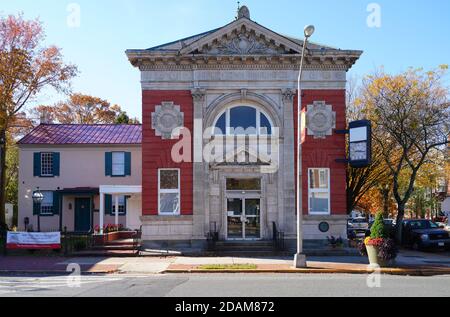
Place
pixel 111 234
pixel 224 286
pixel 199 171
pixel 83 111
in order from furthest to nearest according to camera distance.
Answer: pixel 83 111 → pixel 111 234 → pixel 199 171 → pixel 224 286

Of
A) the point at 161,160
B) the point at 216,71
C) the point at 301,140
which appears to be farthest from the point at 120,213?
the point at 301,140

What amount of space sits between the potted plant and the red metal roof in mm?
21381

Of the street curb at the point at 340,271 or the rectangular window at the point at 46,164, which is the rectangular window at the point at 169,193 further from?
the rectangular window at the point at 46,164

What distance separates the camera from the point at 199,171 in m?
25.5

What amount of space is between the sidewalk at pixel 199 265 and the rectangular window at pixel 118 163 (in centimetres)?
1426

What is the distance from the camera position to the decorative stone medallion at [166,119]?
84.6 feet

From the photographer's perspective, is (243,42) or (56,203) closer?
(243,42)

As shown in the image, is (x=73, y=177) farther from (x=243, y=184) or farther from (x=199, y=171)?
(x=243, y=184)

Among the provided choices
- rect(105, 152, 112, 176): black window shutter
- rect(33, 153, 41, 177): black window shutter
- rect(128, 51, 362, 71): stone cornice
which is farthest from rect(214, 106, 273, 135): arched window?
rect(33, 153, 41, 177): black window shutter

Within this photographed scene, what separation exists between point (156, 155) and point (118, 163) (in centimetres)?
1274

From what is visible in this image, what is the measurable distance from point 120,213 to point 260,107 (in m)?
15.2

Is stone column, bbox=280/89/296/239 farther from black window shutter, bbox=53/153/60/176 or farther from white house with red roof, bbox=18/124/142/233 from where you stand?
black window shutter, bbox=53/153/60/176

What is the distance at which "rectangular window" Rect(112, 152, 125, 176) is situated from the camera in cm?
3756

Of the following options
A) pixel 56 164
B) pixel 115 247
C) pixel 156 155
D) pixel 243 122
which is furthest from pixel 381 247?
pixel 56 164
